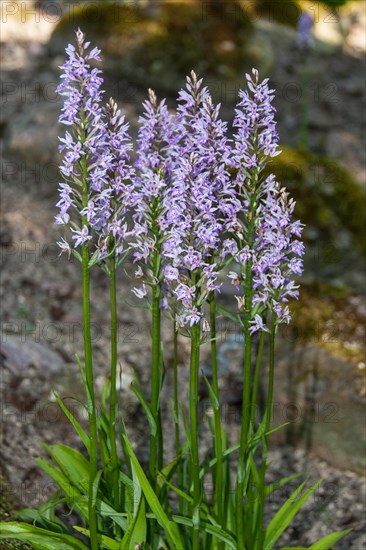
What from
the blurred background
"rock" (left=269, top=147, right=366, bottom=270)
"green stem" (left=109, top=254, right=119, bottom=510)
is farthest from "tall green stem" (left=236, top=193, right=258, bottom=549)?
"rock" (left=269, top=147, right=366, bottom=270)

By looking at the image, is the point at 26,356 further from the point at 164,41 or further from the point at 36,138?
the point at 164,41

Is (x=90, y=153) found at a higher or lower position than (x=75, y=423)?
higher

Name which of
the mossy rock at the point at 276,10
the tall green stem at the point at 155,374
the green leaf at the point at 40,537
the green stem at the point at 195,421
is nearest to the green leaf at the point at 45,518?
the green leaf at the point at 40,537

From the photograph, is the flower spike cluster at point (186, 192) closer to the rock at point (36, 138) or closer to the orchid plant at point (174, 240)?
the orchid plant at point (174, 240)

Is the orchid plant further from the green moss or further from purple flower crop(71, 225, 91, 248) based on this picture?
the green moss

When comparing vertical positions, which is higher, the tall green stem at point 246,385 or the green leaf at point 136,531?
the tall green stem at point 246,385

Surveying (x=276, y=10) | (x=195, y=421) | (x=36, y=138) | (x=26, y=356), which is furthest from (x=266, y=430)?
(x=276, y=10)

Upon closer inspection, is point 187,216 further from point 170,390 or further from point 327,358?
point 170,390
